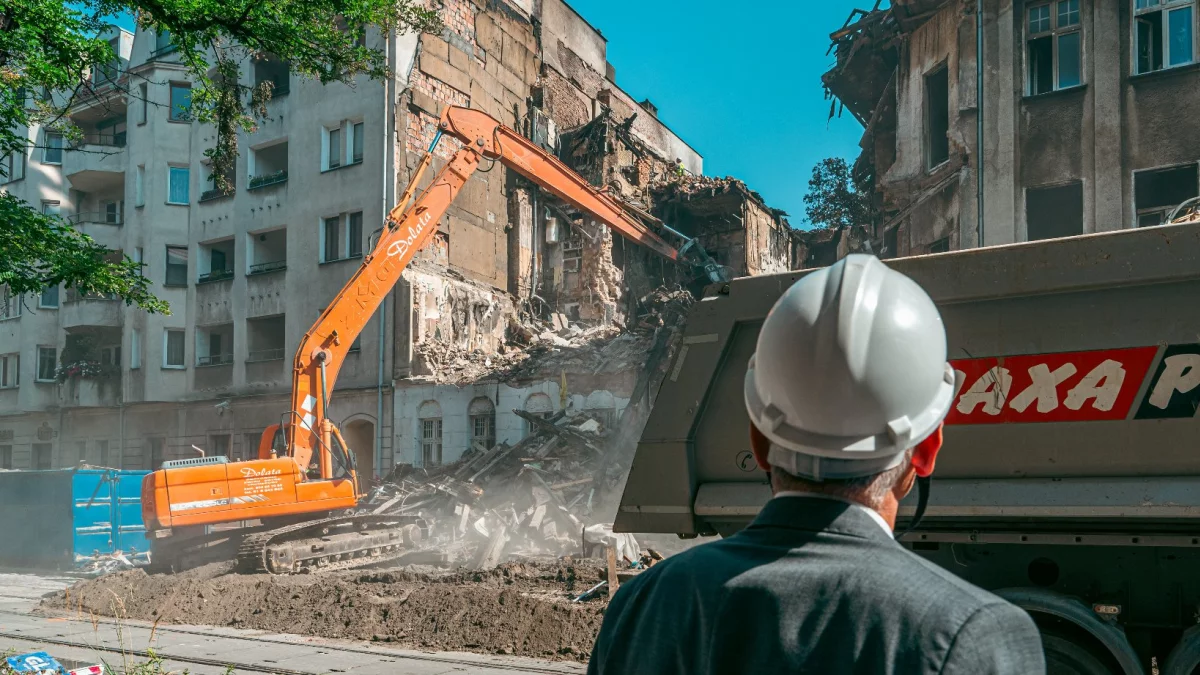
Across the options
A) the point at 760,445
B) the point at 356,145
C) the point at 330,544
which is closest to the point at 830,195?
the point at 356,145

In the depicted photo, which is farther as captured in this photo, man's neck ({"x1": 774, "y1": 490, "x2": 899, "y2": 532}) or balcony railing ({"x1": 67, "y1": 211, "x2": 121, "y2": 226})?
balcony railing ({"x1": 67, "y1": 211, "x2": 121, "y2": 226})

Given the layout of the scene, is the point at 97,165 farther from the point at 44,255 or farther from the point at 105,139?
the point at 44,255

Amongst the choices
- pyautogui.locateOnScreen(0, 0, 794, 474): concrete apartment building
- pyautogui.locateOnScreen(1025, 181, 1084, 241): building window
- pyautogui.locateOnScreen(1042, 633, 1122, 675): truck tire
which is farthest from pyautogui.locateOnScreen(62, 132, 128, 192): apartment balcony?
pyautogui.locateOnScreen(1042, 633, 1122, 675): truck tire

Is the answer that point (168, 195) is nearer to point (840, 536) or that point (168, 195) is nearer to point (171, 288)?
point (171, 288)

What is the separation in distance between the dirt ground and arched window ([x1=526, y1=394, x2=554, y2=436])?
9.41m

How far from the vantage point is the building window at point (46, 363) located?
3816 centimetres

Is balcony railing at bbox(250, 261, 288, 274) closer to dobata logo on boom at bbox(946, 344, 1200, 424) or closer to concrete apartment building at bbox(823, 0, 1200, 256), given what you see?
concrete apartment building at bbox(823, 0, 1200, 256)

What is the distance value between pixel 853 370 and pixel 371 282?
15.0m

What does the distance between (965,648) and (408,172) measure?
2850 cm

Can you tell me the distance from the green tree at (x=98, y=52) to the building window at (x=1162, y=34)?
12298 millimetres

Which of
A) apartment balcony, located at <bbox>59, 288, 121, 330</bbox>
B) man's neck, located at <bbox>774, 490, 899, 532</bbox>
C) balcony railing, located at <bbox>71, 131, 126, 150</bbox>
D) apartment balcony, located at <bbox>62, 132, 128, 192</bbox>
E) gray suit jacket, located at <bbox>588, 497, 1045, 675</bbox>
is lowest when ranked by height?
gray suit jacket, located at <bbox>588, 497, 1045, 675</bbox>

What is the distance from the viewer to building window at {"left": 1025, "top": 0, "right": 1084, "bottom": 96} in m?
16.9

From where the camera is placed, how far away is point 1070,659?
5152 millimetres

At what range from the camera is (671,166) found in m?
37.1
